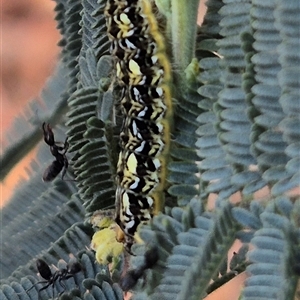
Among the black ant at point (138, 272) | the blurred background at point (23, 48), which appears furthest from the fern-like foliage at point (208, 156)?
the blurred background at point (23, 48)

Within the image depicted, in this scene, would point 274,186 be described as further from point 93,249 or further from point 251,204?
point 93,249

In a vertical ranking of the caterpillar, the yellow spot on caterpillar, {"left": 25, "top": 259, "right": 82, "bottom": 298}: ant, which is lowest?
{"left": 25, "top": 259, "right": 82, "bottom": 298}: ant

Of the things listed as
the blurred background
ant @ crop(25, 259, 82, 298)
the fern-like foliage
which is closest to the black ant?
the fern-like foliage

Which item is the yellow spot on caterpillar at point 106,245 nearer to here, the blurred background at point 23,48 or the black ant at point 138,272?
the black ant at point 138,272

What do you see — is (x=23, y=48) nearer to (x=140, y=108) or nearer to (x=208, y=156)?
(x=140, y=108)

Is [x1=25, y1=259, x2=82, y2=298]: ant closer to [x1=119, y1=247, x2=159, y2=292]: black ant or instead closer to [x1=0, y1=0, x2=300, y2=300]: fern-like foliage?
[x1=0, y1=0, x2=300, y2=300]: fern-like foliage

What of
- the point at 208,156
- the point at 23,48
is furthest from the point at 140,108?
the point at 23,48

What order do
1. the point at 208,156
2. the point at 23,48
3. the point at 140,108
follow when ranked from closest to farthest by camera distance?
1. the point at 208,156
2. the point at 140,108
3. the point at 23,48
